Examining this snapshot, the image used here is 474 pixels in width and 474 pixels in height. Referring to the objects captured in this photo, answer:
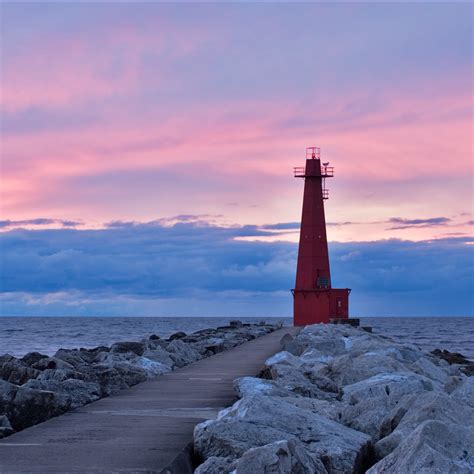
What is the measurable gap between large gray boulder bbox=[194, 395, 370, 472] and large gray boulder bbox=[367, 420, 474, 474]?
0.42 metres

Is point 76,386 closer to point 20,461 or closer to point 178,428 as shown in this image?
point 178,428

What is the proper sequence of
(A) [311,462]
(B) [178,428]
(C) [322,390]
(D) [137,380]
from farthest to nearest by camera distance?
1. (D) [137,380]
2. (C) [322,390]
3. (B) [178,428]
4. (A) [311,462]

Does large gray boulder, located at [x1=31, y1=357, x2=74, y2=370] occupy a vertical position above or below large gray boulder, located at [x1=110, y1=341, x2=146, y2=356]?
below

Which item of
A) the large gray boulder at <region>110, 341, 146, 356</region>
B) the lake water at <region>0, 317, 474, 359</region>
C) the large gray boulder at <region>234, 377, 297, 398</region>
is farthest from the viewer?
the lake water at <region>0, 317, 474, 359</region>

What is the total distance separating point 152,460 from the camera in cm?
514

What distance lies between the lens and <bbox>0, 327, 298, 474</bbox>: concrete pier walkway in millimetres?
5047

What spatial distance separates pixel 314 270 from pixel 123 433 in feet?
85.8

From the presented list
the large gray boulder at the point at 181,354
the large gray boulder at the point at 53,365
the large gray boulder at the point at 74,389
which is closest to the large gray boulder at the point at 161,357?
the large gray boulder at the point at 181,354

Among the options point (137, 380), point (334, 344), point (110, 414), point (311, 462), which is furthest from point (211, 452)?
point (334, 344)

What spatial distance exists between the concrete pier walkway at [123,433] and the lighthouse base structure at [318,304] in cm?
2223

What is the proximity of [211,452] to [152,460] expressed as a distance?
0.42 m

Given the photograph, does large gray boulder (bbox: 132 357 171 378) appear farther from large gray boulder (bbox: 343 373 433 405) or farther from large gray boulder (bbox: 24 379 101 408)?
large gray boulder (bbox: 343 373 433 405)

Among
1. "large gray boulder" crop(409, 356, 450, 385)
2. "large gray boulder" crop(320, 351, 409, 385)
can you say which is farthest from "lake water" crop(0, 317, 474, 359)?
"large gray boulder" crop(320, 351, 409, 385)

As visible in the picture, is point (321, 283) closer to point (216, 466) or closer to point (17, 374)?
point (17, 374)
